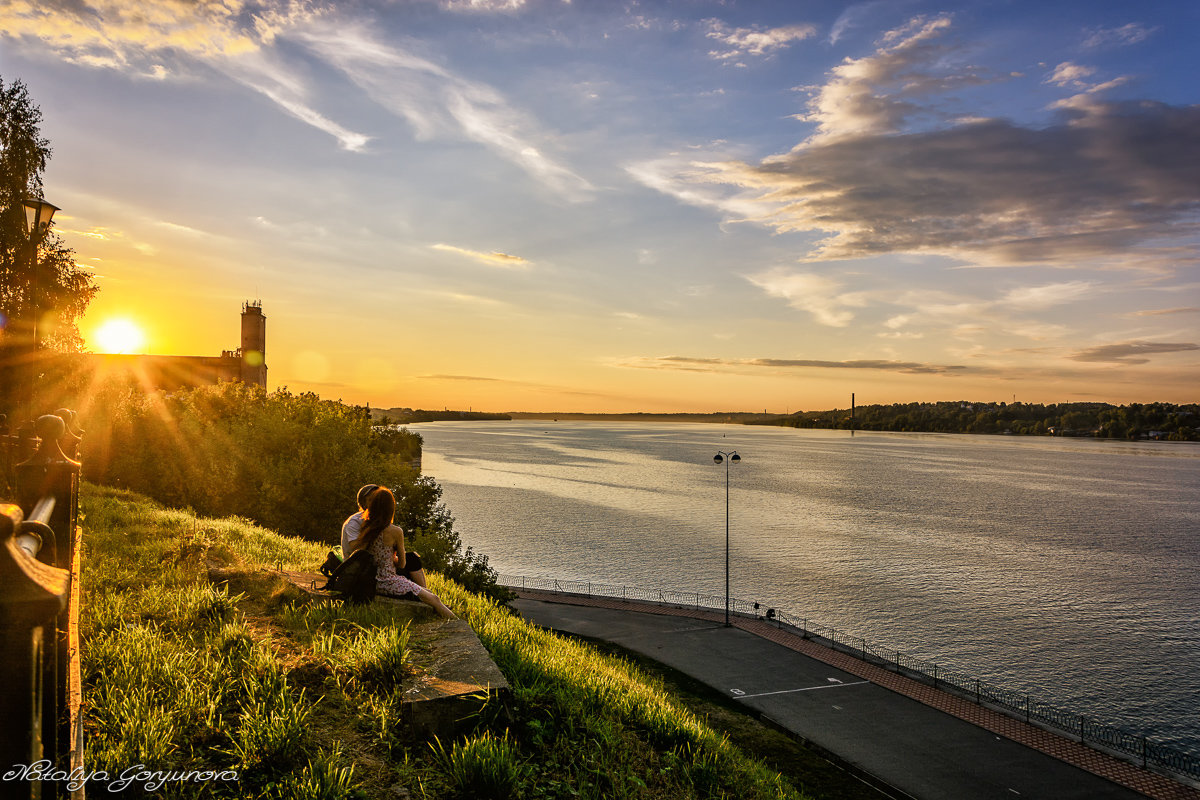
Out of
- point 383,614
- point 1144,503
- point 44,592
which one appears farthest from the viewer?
point 1144,503

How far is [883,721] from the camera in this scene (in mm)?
24703

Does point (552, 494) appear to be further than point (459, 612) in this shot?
Yes

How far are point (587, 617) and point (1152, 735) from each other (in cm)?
2637

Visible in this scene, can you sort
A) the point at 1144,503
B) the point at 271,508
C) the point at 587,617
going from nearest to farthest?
the point at 271,508, the point at 587,617, the point at 1144,503

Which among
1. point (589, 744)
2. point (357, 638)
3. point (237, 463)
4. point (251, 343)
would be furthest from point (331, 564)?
point (251, 343)

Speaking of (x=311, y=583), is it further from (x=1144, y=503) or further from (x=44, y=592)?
(x=1144, y=503)

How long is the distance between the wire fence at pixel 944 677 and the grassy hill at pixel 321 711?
2424cm

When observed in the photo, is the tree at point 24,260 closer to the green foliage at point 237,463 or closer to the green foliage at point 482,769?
the green foliage at point 237,463

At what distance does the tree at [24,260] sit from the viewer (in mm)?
24267

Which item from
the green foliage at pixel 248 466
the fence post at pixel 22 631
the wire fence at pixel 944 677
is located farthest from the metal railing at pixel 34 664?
the wire fence at pixel 944 677

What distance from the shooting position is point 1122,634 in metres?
41.7

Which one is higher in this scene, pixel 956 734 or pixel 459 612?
pixel 459 612

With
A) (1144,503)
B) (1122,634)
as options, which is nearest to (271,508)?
(1122,634)

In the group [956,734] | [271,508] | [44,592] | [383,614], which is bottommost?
[956,734]
